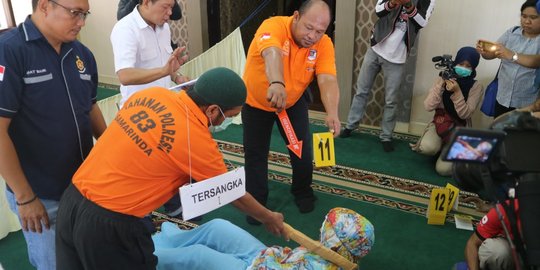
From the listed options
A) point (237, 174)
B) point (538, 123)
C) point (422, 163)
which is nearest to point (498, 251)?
point (538, 123)

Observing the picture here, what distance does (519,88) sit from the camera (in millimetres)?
2943

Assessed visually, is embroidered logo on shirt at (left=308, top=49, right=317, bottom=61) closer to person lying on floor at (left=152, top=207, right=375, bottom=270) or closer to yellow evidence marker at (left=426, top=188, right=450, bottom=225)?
person lying on floor at (left=152, top=207, right=375, bottom=270)

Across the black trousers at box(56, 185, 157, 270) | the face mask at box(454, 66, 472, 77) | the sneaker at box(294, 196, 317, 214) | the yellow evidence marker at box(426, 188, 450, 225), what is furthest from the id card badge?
the face mask at box(454, 66, 472, 77)

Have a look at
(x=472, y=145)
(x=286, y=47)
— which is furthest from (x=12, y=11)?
(x=472, y=145)

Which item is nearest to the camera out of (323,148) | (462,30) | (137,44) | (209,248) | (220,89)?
(220,89)

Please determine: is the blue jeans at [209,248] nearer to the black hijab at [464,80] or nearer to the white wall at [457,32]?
the black hijab at [464,80]

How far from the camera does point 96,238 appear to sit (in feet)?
4.71

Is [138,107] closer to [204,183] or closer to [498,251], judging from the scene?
[204,183]

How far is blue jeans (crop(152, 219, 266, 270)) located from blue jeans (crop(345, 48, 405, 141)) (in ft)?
7.06

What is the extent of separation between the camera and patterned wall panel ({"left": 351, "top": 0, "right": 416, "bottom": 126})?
388 centimetres

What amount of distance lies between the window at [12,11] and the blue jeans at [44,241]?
4864 mm

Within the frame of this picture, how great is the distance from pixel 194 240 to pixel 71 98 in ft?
2.81

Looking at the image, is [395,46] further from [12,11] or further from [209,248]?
[12,11]

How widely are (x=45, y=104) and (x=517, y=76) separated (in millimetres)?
2852
